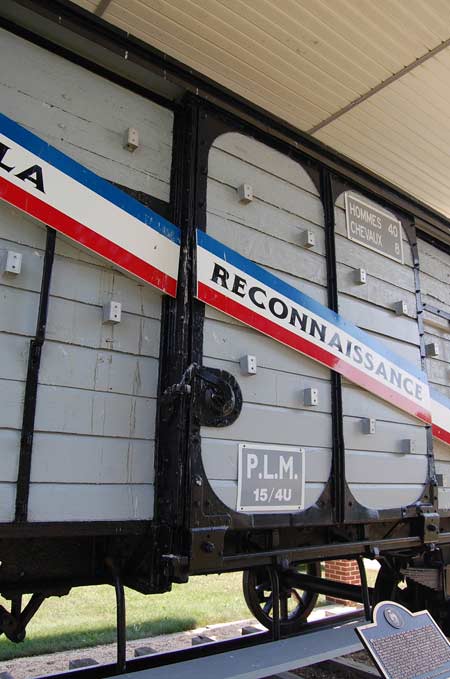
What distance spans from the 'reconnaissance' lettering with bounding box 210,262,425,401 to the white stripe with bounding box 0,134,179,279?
12.2 inches

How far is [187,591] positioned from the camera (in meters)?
6.58

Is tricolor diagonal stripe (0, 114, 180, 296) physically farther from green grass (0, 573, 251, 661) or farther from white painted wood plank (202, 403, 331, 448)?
green grass (0, 573, 251, 661)

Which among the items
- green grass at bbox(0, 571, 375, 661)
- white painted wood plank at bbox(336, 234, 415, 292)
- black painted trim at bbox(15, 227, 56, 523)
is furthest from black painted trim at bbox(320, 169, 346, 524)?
green grass at bbox(0, 571, 375, 661)

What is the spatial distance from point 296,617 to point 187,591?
2.66 meters

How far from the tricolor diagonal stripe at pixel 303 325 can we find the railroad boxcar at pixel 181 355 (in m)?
0.01

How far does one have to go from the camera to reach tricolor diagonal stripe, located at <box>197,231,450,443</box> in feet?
9.78

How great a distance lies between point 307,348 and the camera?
10.9 ft

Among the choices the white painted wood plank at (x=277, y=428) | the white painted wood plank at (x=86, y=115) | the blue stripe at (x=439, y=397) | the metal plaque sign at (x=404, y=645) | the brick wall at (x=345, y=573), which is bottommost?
the brick wall at (x=345, y=573)

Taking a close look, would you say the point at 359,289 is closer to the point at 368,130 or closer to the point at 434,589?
the point at 368,130

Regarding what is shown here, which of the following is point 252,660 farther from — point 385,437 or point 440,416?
point 440,416

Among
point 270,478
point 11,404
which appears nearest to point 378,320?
point 270,478

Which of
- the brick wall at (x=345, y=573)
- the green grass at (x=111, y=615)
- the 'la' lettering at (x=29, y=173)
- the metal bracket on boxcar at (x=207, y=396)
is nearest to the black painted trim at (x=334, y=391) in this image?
the metal bracket on boxcar at (x=207, y=396)

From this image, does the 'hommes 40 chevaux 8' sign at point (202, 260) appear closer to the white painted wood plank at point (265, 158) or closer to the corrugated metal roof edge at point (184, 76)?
the corrugated metal roof edge at point (184, 76)

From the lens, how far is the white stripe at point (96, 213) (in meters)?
2.45
